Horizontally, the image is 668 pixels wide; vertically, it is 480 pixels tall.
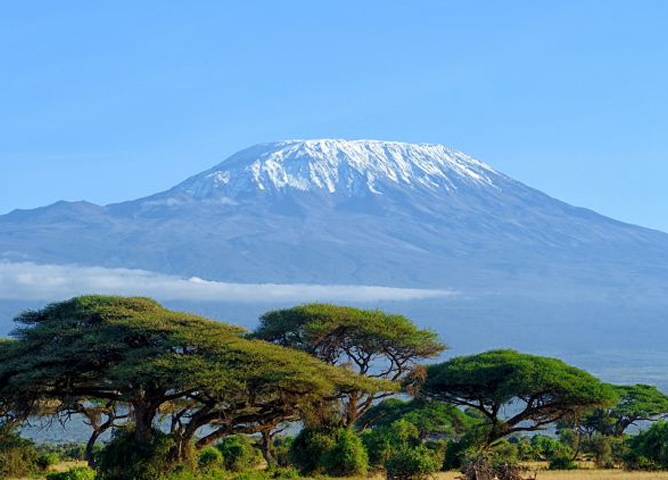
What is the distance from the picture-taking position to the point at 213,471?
2839cm

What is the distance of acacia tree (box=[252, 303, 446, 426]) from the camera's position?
36.9 metres

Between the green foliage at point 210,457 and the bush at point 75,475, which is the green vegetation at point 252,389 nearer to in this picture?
the bush at point 75,475

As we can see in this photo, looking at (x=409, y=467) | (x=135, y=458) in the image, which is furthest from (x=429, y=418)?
(x=135, y=458)

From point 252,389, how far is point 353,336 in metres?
10.4

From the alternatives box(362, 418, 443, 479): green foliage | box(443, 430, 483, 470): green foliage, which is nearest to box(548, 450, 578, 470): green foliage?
box(443, 430, 483, 470): green foliage

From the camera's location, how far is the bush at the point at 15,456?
1207 inches

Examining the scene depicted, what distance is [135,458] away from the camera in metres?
27.1

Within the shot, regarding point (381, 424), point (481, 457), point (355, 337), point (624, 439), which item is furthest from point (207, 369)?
point (381, 424)

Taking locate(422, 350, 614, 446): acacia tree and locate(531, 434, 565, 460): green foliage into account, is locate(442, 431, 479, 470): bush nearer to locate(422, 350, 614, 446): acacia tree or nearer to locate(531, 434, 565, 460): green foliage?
→ locate(422, 350, 614, 446): acacia tree

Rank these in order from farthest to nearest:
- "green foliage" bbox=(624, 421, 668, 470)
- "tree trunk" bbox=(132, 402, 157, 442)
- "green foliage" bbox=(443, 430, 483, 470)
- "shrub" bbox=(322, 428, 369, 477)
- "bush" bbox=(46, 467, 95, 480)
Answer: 1. "green foliage" bbox=(443, 430, 483, 470)
2. "green foliage" bbox=(624, 421, 668, 470)
3. "shrub" bbox=(322, 428, 369, 477)
4. "tree trunk" bbox=(132, 402, 157, 442)
5. "bush" bbox=(46, 467, 95, 480)

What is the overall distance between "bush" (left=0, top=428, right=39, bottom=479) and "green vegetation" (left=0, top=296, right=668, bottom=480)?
4 centimetres

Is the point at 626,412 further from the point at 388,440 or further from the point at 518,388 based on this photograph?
the point at 518,388

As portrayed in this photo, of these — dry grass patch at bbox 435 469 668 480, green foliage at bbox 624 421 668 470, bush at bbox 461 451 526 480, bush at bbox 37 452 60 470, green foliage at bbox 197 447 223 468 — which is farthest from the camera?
green foliage at bbox 197 447 223 468

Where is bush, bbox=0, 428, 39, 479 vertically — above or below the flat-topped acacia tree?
below
